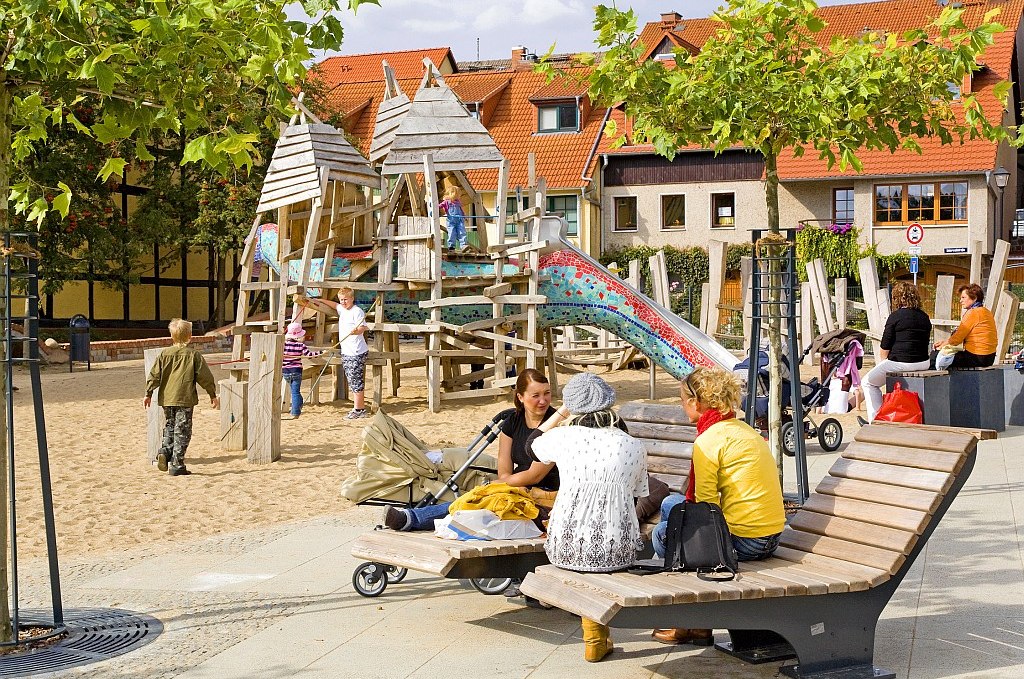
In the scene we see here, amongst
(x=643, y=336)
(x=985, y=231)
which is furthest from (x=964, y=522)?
(x=985, y=231)

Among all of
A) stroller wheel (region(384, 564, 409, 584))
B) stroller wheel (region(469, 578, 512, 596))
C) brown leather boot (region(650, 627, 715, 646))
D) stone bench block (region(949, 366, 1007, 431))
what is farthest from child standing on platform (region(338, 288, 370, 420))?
brown leather boot (region(650, 627, 715, 646))

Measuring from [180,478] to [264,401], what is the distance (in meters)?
1.34

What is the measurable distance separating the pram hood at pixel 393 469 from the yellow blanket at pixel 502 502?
1197 mm

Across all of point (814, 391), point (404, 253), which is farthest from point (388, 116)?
point (814, 391)

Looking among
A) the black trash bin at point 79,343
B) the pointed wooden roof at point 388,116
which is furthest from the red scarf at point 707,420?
the black trash bin at point 79,343

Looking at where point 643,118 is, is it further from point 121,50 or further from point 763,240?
point 121,50

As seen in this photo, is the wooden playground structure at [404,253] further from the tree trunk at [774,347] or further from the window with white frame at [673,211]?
the window with white frame at [673,211]

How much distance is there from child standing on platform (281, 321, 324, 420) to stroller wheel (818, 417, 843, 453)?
7.40m

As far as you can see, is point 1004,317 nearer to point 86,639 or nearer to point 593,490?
point 593,490

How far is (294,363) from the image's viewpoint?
16.8 metres

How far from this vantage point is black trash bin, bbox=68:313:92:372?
2581cm

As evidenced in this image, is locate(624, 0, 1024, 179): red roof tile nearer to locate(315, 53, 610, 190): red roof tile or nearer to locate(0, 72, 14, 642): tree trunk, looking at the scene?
locate(315, 53, 610, 190): red roof tile

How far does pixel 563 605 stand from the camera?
4.89 metres

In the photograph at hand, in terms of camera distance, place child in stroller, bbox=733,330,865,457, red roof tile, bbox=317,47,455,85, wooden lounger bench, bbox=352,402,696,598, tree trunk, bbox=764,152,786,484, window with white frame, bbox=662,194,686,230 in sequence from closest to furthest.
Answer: wooden lounger bench, bbox=352,402,696,598, tree trunk, bbox=764,152,786,484, child in stroller, bbox=733,330,865,457, window with white frame, bbox=662,194,686,230, red roof tile, bbox=317,47,455,85
